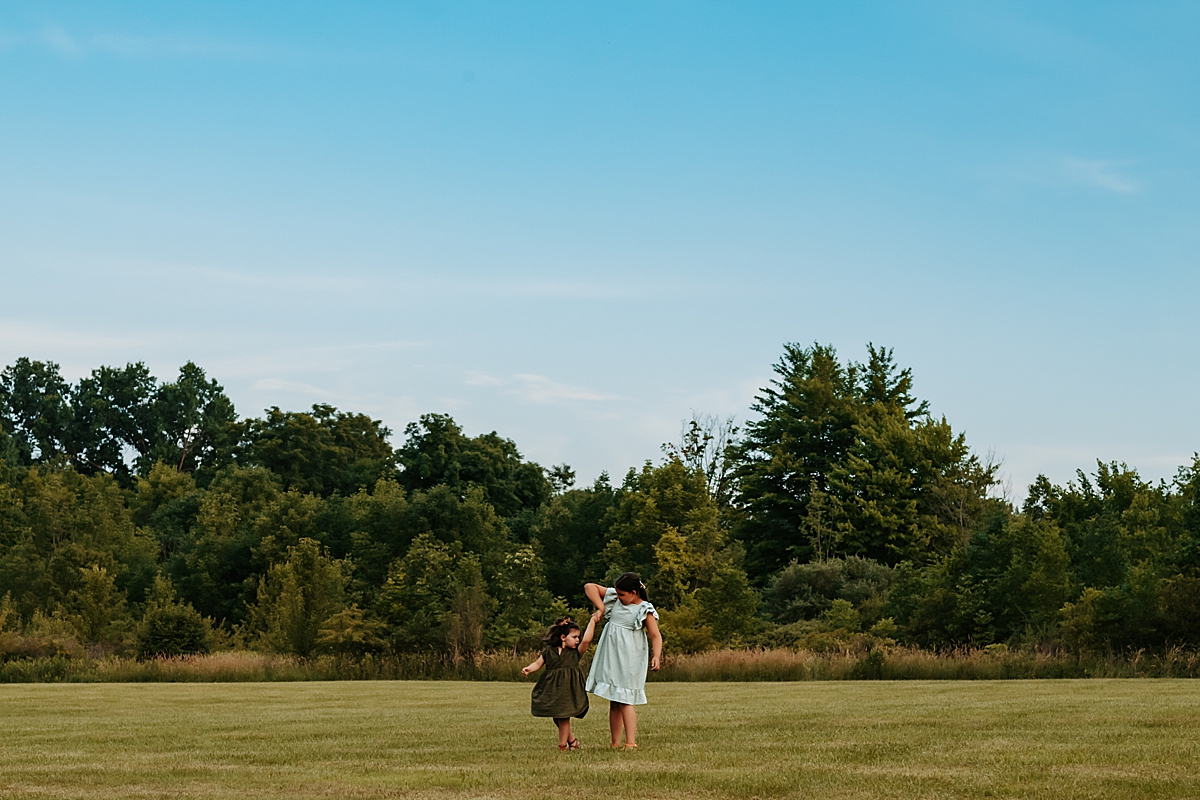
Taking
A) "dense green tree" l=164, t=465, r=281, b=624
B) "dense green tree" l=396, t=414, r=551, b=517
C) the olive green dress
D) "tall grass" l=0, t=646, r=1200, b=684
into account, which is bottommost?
"tall grass" l=0, t=646, r=1200, b=684

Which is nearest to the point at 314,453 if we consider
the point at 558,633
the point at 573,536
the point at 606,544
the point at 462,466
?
the point at 462,466

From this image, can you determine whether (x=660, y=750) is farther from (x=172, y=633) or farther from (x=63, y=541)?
(x=63, y=541)

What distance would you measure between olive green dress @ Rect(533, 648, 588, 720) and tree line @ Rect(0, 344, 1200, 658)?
26.0 metres

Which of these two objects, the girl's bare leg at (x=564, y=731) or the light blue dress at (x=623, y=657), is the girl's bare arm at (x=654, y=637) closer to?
the light blue dress at (x=623, y=657)

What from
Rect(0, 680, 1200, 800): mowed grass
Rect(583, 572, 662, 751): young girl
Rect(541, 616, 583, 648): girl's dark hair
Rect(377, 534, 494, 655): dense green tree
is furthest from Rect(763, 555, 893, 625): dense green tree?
Rect(583, 572, 662, 751): young girl

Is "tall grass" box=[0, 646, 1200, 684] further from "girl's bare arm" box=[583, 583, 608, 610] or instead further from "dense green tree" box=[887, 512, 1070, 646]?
"girl's bare arm" box=[583, 583, 608, 610]

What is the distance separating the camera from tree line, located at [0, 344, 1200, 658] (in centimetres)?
4341

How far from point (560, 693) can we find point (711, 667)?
2208 cm

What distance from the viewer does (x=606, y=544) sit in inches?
2462

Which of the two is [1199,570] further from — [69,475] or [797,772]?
[69,475]

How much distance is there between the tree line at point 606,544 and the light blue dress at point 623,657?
26428 mm

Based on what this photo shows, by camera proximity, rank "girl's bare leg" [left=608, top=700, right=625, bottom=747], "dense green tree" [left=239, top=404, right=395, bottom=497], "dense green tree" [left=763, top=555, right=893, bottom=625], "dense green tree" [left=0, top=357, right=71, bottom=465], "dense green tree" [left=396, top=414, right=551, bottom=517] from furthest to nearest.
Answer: "dense green tree" [left=0, top=357, right=71, bottom=465]
"dense green tree" [left=239, top=404, right=395, bottom=497]
"dense green tree" [left=396, top=414, right=551, bottom=517]
"dense green tree" [left=763, top=555, right=893, bottom=625]
"girl's bare leg" [left=608, top=700, right=625, bottom=747]

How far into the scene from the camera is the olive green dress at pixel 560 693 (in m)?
12.9

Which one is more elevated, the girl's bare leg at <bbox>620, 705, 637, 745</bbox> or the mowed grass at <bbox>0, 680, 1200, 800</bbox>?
the girl's bare leg at <bbox>620, 705, 637, 745</bbox>
